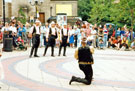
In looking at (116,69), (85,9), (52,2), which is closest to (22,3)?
(52,2)

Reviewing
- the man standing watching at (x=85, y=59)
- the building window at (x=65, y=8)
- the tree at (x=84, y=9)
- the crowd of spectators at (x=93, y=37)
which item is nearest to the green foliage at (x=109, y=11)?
the tree at (x=84, y=9)

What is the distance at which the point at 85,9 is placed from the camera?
198ft

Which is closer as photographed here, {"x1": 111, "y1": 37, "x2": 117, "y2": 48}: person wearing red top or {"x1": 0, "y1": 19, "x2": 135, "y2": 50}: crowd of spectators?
{"x1": 0, "y1": 19, "x2": 135, "y2": 50}: crowd of spectators

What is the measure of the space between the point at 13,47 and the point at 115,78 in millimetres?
11011

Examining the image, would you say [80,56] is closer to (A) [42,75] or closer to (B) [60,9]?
(A) [42,75]

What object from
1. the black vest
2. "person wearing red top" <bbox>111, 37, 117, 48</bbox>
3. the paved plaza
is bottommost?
the paved plaza

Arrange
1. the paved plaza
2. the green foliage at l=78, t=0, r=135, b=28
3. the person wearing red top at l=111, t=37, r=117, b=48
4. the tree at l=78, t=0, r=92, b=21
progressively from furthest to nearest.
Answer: the tree at l=78, t=0, r=92, b=21 → the green foliage at l=78, t=0, r=135, b=28 → the person wearing red top at l=111, t=37, r=117, b=48 → the paved plaza

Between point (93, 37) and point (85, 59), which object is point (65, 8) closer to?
point (93, 37)

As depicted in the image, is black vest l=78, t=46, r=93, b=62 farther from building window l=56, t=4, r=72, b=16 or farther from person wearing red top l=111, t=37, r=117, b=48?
building window l=56, t=4, r=72, b=16

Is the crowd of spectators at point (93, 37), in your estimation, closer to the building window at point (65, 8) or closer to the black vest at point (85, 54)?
the black vest at point (85, 54)

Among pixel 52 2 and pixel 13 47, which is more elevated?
pixel 52 2

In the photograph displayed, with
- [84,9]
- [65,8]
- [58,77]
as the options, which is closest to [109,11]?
[65,8]

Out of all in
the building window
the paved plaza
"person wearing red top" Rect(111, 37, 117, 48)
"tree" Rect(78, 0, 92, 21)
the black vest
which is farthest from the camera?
"tree" Rect(78, 0, 92, 21)

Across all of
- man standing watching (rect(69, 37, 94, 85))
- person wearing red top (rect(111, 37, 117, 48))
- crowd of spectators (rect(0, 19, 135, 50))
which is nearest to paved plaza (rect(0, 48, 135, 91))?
man standing watching (rect(69, 37, 94, 85))
